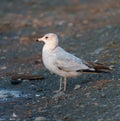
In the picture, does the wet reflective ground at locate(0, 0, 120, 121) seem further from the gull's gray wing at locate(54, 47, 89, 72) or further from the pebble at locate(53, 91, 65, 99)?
the gull's gray wing at locate(54, 47, 89, 72)

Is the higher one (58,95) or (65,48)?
(65,48)

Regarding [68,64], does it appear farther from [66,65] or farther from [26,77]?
[26,77]

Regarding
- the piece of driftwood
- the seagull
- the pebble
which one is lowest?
the pebble

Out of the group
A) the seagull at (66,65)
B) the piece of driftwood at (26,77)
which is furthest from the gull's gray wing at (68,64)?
the piece of driftwood at (26,77)

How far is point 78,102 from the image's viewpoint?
9.12 m

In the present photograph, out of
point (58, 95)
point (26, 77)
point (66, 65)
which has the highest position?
point (66, 65)

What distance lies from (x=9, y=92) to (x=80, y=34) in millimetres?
6565

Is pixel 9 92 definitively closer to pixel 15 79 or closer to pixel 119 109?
pixel 15 79

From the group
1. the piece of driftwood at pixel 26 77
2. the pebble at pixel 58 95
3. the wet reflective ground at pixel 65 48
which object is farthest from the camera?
the piece of driftwood at pixel 26 77

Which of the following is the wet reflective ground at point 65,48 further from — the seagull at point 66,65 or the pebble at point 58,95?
the seagull at point 66,65

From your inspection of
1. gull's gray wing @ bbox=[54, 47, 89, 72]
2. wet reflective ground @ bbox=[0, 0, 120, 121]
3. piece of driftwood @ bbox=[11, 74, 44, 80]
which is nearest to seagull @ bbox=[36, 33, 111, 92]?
gull's gray wing @ bbox=[54, 47, 89, 72]

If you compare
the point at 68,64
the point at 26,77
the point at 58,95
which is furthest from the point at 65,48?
the point at 58,95

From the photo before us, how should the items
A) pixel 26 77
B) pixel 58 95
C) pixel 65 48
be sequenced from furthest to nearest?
1. pixel 65 48
2. pixel 26 77
3. pixel 58 95

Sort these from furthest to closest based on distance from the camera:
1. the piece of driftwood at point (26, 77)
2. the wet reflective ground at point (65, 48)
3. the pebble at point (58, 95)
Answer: the piece of driftwood at point (26, 77) → the pebble at point (58, 95) → the wet reflective ground at point (65, 48)
